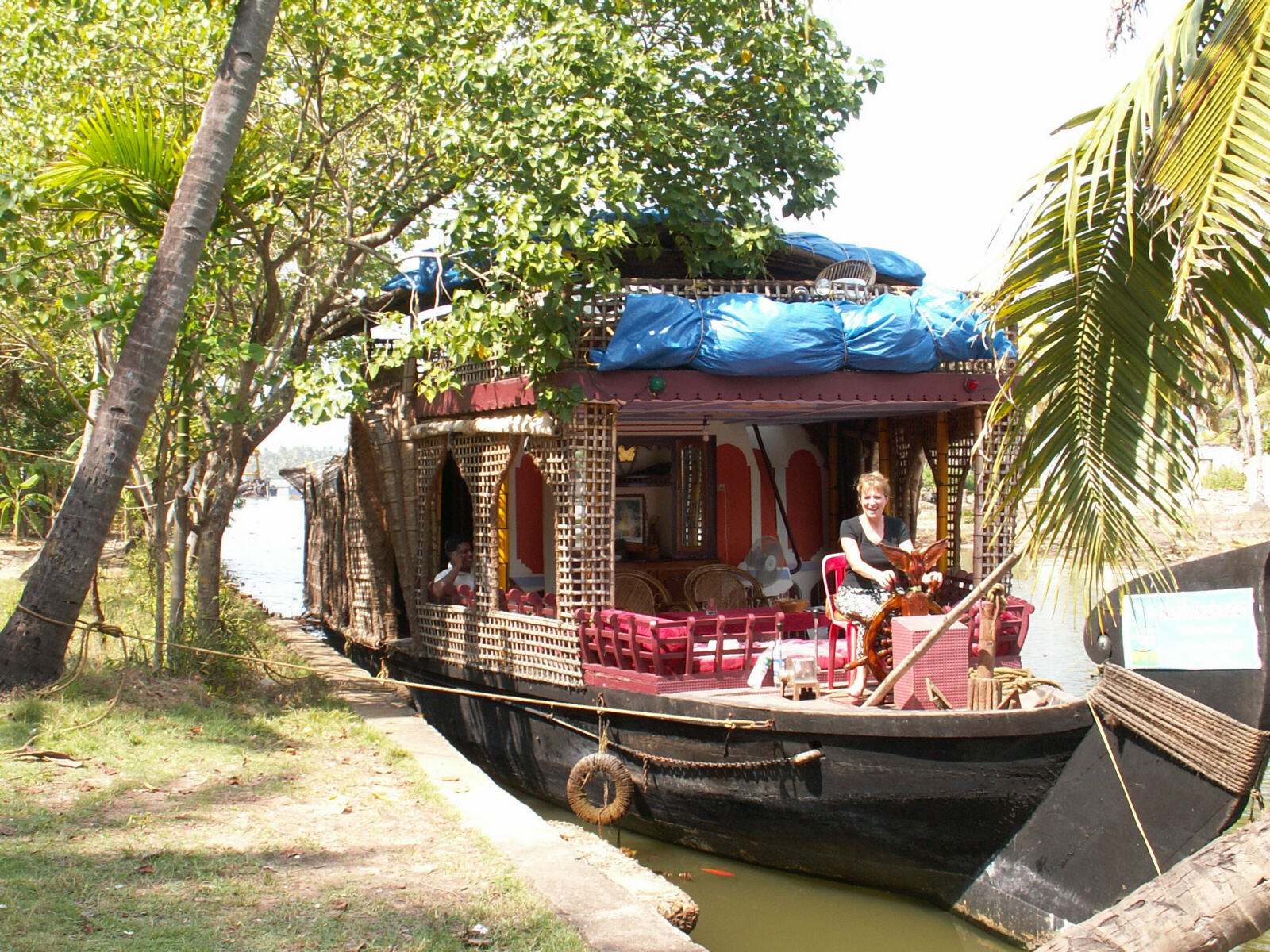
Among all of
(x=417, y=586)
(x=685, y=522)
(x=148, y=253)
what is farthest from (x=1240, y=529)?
Result: (x=148, y=253)

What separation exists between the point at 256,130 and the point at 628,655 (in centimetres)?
527

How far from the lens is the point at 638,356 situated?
8.23m

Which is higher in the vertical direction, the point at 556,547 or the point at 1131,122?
the point at 1131,122

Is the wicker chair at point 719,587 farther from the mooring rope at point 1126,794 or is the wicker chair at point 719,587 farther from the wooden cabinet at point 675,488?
the mooring rope at point 1126,794

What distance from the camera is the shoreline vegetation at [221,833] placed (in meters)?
4.41

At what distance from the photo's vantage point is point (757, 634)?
360 inches

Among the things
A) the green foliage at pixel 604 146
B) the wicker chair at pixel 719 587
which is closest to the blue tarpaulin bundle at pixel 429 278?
the green foliage at pixel 604 146

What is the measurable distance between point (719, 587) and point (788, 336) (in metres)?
3.84

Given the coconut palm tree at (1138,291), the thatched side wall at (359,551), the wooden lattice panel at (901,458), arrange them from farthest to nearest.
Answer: the thatched side wall at (359,551) → the wooden lattice panel at (901,458) → the coconut palm tree at (1138,291)

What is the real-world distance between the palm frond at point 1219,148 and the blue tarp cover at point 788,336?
4.77 m

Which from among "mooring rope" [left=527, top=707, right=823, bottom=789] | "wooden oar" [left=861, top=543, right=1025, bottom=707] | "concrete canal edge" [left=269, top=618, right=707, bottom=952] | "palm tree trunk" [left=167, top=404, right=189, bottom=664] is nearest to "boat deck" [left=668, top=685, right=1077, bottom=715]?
"wooden oar" [left=861, top=543, right=1025, bottom=707]

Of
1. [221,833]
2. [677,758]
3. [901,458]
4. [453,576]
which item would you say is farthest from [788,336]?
[221,833]

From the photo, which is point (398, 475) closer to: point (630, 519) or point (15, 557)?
point (630, 519)

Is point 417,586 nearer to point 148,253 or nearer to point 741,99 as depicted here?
point 148,253
